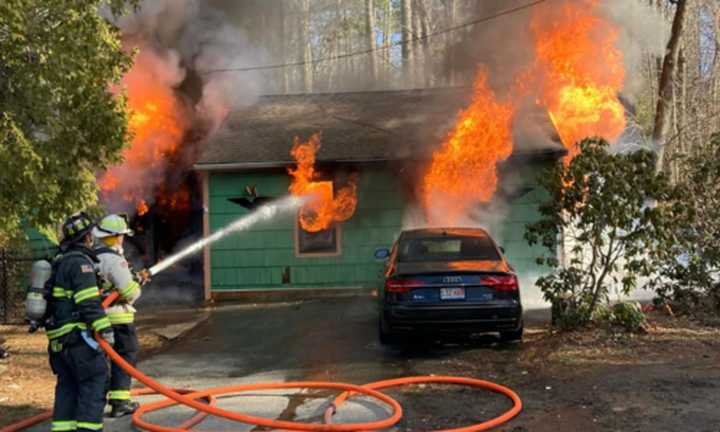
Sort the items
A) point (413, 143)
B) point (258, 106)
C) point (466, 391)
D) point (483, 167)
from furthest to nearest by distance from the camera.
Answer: point (258, 106) < point (413, 143) < point (483, 167) < point (466, 391)

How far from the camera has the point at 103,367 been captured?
4719mm

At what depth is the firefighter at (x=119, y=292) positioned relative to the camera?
18.1 feet

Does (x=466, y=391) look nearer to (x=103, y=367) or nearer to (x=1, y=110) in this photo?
(x=103, y=367)

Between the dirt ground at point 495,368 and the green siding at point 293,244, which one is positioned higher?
the green siding at point 293,244

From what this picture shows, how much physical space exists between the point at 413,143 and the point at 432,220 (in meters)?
1.68

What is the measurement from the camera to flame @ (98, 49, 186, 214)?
1490 cm

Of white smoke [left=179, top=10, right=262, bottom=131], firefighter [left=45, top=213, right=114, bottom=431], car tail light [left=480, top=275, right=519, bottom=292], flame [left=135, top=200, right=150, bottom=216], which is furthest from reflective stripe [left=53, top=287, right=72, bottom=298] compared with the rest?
white smoke [left=179, top=10, right=262, bottom=131]

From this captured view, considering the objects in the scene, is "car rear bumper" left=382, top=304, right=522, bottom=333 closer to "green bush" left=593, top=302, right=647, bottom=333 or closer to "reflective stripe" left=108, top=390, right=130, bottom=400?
"green bush" left=593, top=302, right=647, bottom=333

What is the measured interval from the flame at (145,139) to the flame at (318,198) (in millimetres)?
3891

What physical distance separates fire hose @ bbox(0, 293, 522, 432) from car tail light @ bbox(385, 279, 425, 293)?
126cm

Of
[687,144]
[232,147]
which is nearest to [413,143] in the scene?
[232,147]

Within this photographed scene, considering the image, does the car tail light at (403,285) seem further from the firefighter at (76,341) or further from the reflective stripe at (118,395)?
the firefighter at (76,341)

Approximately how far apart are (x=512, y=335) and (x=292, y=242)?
21.8 ft

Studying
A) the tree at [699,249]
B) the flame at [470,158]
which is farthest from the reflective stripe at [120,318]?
the flame at [470,158]
